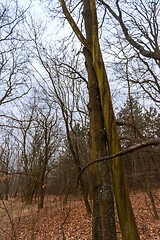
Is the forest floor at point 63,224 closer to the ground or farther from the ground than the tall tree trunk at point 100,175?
closer to the ground

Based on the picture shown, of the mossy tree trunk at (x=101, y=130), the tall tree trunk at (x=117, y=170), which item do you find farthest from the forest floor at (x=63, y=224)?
the tall tree trunk at (x=117, y=170)

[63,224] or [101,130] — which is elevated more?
[101,130]

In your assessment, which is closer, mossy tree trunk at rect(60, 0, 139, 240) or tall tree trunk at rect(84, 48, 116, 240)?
mossy tree trunk at rect(60, 0, 139, 240)

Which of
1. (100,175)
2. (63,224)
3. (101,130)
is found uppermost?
(101,130)

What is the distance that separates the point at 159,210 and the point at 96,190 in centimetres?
836

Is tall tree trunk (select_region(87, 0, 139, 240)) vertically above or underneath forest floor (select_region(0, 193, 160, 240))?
above

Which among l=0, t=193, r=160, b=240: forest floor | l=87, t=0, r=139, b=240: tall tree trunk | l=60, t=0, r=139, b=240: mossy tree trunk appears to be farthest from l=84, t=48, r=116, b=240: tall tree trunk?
l=0, t=193, r=160, b=240: forest floor

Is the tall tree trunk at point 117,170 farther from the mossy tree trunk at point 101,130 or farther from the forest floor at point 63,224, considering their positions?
the forest floor at point 63,224

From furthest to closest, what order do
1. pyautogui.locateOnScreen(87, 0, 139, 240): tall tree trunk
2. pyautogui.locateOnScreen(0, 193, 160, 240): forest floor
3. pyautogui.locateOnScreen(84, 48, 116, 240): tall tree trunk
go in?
pyautogui.locateOnScreen(0, 193, 160, 240): forest floor → pyautogui.locateOnScreen(84, 48, 116, 240): tall tree trunk → pyautogui.locateOnScreen(87, 0, 139, 240): tall tree trunk

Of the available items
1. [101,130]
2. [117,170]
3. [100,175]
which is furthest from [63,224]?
[117,170]

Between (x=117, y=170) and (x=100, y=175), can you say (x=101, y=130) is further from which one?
(x=117, y=170)

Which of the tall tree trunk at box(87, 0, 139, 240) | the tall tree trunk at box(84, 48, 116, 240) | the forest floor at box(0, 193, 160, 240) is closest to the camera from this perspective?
the tall tree trunk at box(87, 0, 139, 240)

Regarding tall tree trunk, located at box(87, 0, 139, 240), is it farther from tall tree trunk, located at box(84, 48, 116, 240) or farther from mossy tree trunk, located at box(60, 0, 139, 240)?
tall tree trunk, located at box(84, 48, 116, 240)

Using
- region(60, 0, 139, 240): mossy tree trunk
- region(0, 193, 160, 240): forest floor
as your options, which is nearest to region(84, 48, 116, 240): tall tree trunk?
region(60, 0, 139, 240): mossy tree trunk
